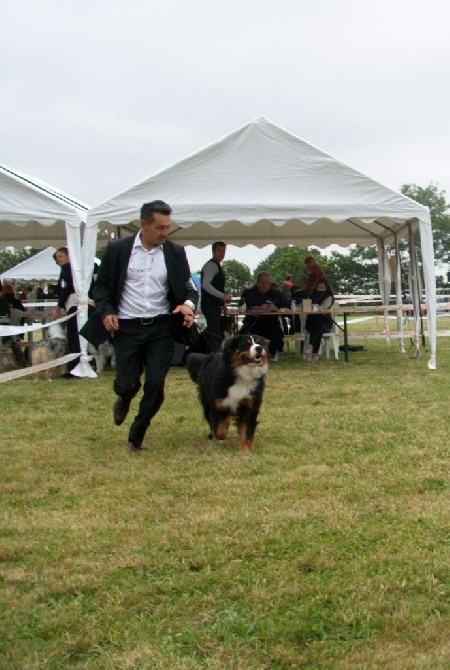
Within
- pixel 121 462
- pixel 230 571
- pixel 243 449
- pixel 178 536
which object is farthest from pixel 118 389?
pixel 230 571

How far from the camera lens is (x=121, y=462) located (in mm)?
5672

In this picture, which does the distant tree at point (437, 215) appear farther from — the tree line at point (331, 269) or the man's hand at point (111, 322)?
the man's hand at point (111, 322)

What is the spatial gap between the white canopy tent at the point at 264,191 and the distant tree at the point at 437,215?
206 feet

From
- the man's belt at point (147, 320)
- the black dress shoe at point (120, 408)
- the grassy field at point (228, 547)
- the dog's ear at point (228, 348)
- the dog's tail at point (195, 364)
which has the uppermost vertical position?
the man's belt at point (147, 320)

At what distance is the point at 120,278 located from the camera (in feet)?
18.7

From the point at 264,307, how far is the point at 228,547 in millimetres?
9807

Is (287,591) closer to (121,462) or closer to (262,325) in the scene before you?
(121,462)

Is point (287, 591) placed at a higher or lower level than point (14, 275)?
lower

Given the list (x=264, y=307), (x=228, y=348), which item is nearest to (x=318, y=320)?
(x=264, y=307)

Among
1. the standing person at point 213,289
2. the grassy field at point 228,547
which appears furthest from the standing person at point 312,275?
the grassy field at point 228,547

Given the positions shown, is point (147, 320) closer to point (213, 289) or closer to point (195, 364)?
point (195, 364)

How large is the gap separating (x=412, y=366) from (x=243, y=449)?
6750 millimetres

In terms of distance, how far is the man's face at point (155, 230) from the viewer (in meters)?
5.51

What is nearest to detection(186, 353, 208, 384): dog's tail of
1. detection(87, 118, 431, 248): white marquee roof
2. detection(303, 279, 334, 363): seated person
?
detection(87, 118, 431, 248): white marquee roof
